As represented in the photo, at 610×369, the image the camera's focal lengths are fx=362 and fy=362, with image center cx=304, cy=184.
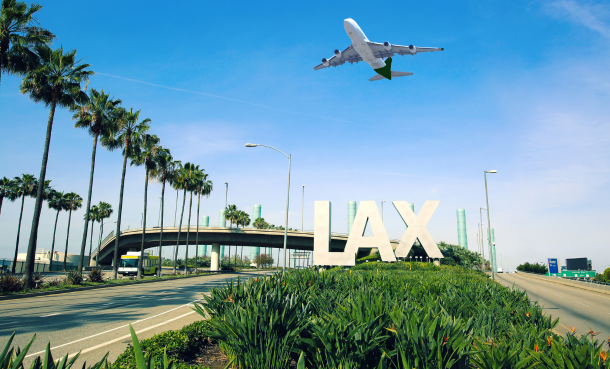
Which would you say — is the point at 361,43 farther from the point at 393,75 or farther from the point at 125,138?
the point at 125,138

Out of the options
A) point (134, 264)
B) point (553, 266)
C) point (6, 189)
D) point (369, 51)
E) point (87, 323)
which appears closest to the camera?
point (87, 323)

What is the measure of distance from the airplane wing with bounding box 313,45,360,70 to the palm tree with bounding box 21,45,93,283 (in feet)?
58.4

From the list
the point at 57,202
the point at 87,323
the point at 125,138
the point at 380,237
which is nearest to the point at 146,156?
the point at 125,138

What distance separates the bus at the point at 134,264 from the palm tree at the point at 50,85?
70.6ft

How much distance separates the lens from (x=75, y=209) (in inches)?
2891

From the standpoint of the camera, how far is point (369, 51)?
2234 cm

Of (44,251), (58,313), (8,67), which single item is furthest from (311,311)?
(44,251)

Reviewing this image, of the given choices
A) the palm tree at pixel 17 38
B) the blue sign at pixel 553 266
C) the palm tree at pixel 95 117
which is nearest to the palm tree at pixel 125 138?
the palm tree at pixel 95 117

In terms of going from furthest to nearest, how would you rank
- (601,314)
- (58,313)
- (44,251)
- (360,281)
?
(44,251) < (601,314) < (58,313) < (360,281)

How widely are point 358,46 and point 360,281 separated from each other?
16650 mm

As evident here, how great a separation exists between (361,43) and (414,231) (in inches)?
964

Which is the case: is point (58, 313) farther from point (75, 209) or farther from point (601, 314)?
point (75, 209)

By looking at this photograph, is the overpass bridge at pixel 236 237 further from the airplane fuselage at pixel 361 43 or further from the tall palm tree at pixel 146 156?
the airplane fuselage at pixel 361 43

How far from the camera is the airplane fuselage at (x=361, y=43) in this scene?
68.9 ft
